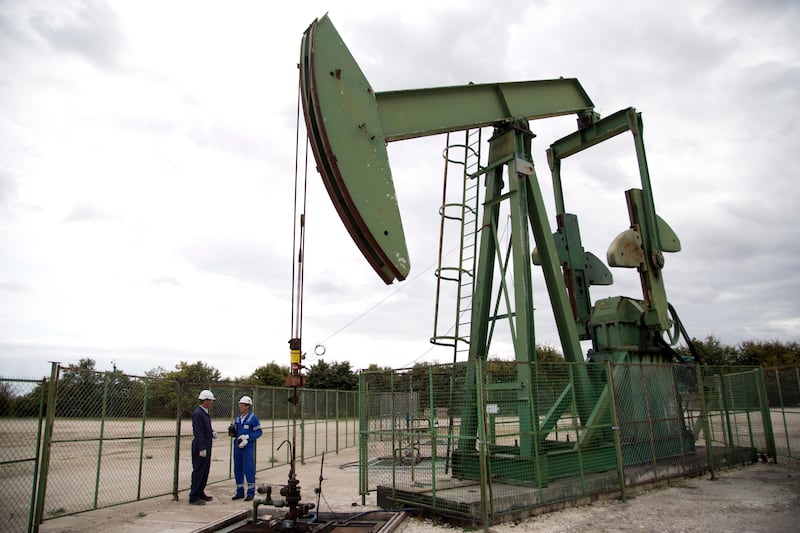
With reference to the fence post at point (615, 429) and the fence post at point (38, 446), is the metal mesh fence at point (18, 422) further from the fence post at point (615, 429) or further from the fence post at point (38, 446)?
the fence post at point (615, 429)

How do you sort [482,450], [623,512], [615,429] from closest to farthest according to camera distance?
[482,450], [623,512], [615,429]

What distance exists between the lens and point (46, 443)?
620cm

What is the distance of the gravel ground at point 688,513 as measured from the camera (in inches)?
240

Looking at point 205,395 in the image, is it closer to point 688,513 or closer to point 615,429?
point 615,429

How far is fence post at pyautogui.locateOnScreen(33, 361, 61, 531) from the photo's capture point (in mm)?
6016

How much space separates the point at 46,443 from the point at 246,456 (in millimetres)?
3001

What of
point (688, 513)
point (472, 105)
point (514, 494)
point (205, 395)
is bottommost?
point (688, 513)

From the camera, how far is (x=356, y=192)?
17.4ft

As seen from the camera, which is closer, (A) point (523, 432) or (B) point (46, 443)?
(B) point (46, 443)

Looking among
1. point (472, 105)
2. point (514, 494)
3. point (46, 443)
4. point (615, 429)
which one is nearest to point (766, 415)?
point (615, 429)

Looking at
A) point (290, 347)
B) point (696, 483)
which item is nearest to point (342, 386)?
point (696, 483)

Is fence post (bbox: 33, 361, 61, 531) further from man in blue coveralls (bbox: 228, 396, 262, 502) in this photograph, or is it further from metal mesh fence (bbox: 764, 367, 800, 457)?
metal mesh fence (bbox: 764, 367, 800, 457)

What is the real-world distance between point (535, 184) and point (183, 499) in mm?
7525

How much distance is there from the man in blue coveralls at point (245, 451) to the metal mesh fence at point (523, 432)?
188 centimetres
